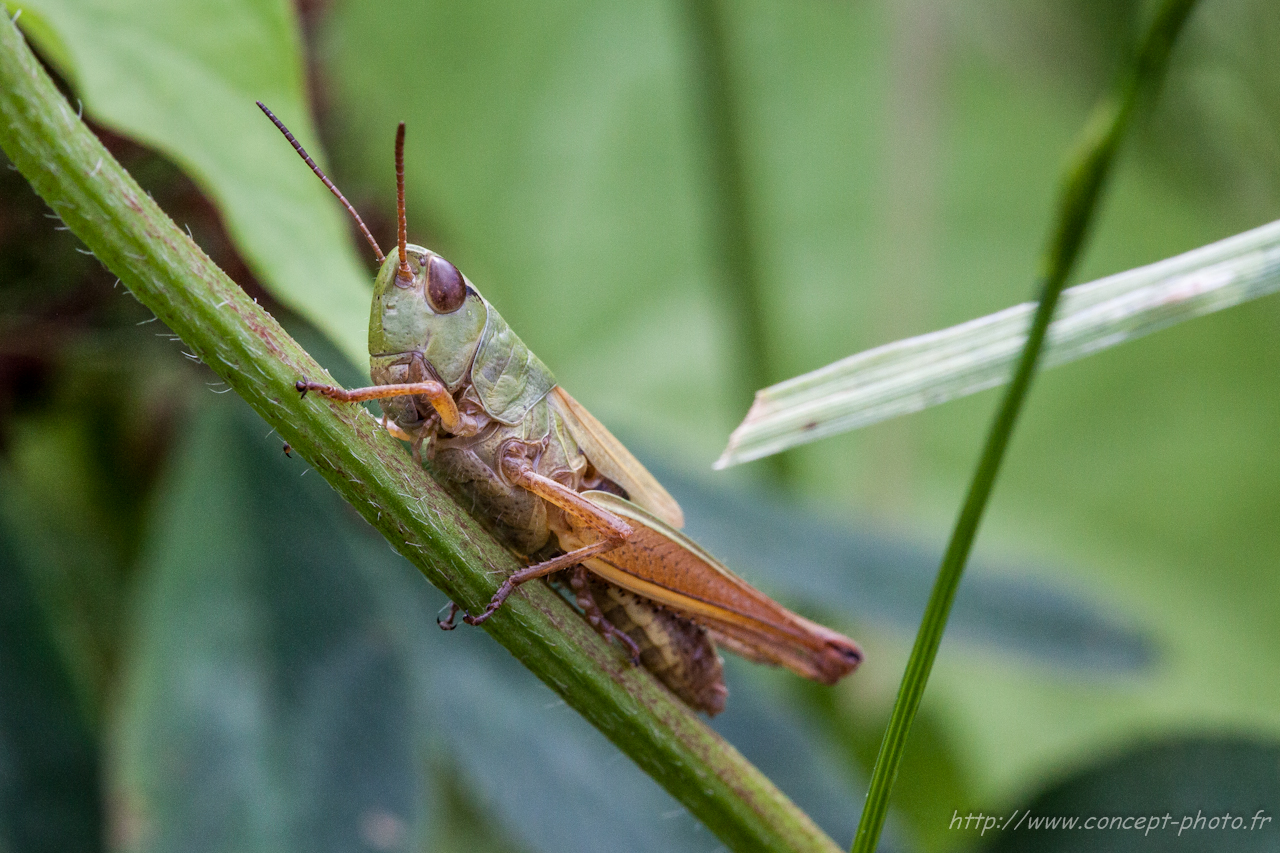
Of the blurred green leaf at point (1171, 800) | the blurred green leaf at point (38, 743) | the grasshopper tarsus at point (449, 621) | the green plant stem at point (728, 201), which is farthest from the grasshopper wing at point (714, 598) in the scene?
the green plant stem at point (728, 201)

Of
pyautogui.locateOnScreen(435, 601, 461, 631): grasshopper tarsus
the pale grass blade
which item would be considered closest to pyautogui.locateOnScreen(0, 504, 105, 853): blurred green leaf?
pyautogui.locateOnScreen(435, 601, 461, 631): grasshopper tarsus

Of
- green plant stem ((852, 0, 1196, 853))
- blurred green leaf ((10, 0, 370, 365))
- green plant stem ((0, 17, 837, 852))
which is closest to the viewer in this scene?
green plant stem ((852, 0, 1196, 853))

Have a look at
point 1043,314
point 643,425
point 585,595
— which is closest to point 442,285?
point 585,595

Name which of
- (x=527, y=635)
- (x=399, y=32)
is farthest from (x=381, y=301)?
(x=399, y=32)

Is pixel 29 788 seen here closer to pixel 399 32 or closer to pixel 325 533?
pixel 325 533

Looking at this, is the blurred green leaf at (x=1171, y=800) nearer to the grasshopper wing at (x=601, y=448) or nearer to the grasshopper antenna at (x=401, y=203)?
the grasshopper wing at (x=601, y=448)

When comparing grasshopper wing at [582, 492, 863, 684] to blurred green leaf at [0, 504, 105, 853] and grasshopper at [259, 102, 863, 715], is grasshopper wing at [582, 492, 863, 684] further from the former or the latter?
blurred green leaf at [0, 504, 105, 853]
